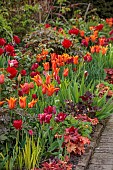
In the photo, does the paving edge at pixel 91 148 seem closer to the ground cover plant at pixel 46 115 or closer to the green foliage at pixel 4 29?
the ground cover plant at pixel 46 115

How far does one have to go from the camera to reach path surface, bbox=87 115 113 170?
4.02 m

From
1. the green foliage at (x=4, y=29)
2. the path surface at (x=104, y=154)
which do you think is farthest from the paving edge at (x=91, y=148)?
the green foliage at (x=4, y=29)

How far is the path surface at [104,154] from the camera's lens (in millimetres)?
4023

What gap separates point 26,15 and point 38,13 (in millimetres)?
536

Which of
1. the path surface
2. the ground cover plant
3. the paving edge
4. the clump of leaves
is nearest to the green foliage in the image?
the ground cover plant

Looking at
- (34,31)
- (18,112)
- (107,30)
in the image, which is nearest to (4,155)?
(18,112)

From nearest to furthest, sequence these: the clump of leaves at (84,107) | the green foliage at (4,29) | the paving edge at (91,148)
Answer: the paving edge at (91,148) < the clump of leaves at (84,107) < the green foliage at (4,29)

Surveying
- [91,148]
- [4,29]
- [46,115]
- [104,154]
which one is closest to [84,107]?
[91,148]

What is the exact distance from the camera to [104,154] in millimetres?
4266

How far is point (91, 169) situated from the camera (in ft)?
13.1

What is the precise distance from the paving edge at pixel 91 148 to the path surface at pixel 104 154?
0.12 feet

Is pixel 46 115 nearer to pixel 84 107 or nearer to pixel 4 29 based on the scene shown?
pixel 84 107

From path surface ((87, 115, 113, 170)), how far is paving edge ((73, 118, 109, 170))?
37 millimetres

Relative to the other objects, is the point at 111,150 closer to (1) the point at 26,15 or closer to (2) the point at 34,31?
(2) the point at 34,31
